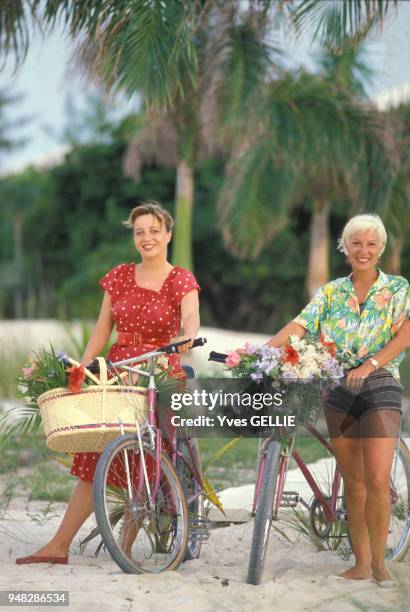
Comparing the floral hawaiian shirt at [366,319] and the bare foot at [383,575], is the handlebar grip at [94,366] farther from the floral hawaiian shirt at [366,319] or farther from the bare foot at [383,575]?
the bare foot at [383,575]

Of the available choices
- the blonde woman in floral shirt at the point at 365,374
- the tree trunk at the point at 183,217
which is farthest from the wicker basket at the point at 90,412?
the tree trunk at the point at 183,217

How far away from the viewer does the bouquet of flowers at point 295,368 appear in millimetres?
4633

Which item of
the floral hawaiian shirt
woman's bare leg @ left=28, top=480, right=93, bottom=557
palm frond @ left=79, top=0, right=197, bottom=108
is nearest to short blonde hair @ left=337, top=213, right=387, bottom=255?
the floral hawaiian shirt

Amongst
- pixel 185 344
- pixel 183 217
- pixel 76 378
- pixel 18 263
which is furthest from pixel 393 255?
pixel 18 263

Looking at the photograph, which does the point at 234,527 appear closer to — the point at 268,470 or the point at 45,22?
the point at 268,470

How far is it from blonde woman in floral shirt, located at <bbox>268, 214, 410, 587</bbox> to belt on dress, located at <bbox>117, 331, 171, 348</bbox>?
26.4 inches

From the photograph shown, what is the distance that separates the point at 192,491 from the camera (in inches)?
208

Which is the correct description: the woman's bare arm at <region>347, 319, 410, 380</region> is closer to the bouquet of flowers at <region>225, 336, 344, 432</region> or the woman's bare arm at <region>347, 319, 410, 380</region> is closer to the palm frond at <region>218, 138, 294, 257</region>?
the bouquet of flowers at <region>225, 336, 344, 432</region>

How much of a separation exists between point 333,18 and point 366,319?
15.7ft

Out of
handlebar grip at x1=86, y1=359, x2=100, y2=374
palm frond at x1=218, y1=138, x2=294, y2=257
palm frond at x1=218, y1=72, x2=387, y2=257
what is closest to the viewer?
handlebar grip at x1=86, y1=359, x2=100, y2=374

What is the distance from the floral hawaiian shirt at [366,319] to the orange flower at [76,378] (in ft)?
3.19

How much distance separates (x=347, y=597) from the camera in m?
4.39

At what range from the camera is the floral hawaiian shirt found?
4789 millimetres

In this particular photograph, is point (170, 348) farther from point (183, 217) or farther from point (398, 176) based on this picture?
point (183, 217)
